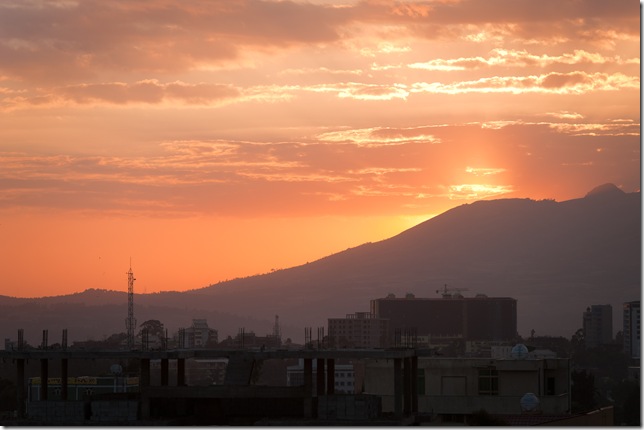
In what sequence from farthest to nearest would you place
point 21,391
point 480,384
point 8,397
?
point 8,397 < point 480,384 < point 21,391

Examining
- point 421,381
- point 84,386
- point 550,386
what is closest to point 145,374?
point 421,381

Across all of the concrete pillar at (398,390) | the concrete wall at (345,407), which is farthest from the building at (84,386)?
the concrete wall at (345,407)

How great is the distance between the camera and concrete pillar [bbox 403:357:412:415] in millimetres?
52875

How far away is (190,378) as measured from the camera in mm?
128125

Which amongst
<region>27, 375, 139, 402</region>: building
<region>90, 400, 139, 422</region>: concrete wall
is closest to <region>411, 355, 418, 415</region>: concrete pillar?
<region>90, 400, 139, 422</region>: concrete wall

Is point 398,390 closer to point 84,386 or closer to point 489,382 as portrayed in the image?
point 489,382

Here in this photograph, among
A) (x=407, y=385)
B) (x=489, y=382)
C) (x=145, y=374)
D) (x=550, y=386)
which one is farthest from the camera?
(x=550, y=386)

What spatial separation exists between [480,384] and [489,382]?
0.44m

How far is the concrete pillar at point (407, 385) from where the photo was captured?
5288 cm

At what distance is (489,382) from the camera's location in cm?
6288

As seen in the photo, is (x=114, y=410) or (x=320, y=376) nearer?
(x=114, y=410)

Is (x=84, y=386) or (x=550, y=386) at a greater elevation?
(x=550, y=386)


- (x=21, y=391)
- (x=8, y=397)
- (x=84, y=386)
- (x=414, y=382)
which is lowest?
(x=8, y=397)

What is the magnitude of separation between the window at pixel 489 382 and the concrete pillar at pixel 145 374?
1693cm
